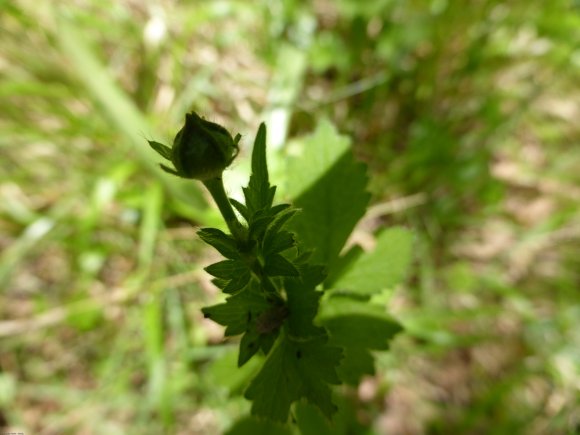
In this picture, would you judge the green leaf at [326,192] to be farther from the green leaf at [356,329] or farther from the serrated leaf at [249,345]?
the serrated leaf at [249,345]

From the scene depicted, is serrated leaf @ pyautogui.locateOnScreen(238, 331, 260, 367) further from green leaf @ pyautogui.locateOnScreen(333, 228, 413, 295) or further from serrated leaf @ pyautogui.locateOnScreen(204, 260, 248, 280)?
green leaf @ pyautogui.locateOnScreen(333, 228, 413, 295)

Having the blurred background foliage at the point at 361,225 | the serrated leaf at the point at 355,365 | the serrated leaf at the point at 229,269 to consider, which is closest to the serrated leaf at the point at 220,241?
the serrated leaf at the point at 229,269

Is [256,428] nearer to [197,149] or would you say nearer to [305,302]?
[305,302]

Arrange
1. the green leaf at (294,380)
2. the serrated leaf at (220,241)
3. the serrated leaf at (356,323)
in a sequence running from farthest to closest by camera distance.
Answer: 1. the serrated leaf at (356,323)
2. the green leaf at (294,380)
3. the serrated leaf at (220,241)

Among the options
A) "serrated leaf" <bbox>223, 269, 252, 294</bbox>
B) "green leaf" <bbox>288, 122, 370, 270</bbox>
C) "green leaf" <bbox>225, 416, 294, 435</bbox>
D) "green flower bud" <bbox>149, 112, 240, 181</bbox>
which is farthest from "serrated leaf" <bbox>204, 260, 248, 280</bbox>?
"green leaf" <bbox>225, 416, 294, 435</bbox>

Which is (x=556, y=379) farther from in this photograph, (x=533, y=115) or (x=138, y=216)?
(x=138, y=216)

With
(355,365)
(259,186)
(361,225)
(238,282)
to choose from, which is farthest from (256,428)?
(361,225)
